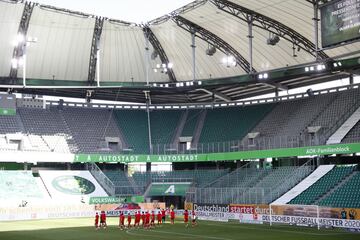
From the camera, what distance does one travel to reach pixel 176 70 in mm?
64500

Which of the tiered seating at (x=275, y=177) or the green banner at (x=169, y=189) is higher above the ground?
the tiered seating at (x=275, y=177)

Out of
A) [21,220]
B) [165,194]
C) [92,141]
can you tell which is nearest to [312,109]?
[165,194]

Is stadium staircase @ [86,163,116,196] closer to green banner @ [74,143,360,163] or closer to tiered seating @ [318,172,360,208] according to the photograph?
green banner @ [74,143,360,163]

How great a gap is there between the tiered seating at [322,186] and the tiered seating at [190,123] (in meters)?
22.1

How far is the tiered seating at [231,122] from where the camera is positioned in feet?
213

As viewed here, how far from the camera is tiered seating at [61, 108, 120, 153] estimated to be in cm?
6488

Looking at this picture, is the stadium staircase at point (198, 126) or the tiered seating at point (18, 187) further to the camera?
the stadium staircase at point (198, 126)

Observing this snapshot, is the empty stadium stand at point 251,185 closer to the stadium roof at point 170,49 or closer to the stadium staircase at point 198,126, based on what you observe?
the stadium staircase at point 198,126

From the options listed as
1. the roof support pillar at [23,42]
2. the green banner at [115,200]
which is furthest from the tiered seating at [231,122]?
the roof support pillar at [23,42]

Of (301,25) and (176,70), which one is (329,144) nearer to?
(301,25)

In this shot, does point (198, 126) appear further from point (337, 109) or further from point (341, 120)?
point (341, 120)

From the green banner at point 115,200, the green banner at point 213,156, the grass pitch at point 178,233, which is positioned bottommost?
the grass pitch at point 178,233

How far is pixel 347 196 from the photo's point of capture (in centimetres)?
4441

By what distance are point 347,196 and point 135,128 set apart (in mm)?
32598
